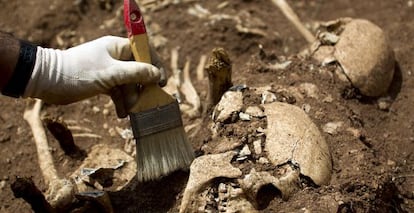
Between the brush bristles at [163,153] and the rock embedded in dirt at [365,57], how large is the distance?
81 centimetres

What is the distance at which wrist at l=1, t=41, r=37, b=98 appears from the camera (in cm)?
171

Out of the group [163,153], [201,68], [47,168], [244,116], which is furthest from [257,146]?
[201,68]

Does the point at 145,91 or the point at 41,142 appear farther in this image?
the point at 41,142

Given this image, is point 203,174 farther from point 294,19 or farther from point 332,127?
point 294,19

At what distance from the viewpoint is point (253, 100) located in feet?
6.59

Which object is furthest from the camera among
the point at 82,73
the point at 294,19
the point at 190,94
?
the point at 294,19

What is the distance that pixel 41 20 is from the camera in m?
3.00

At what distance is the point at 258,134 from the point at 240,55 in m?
1.00

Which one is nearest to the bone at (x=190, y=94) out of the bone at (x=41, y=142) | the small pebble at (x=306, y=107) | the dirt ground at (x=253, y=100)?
the dirt ground at (x=253, y=100)

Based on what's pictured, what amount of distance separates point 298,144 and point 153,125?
0.46 m

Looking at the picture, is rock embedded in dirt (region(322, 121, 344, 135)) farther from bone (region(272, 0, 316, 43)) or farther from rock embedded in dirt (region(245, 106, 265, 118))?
bone (region(272, 0, 316, 43))

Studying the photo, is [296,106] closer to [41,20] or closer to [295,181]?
[295,181]

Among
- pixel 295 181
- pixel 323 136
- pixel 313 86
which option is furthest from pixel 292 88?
pixel 295 181

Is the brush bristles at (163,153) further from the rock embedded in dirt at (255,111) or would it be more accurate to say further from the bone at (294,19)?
the bone at (294,19)
